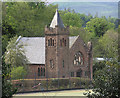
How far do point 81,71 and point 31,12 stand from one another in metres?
25.5

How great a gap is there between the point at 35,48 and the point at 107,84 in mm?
47259

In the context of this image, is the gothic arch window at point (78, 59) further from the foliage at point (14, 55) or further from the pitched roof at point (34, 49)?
the foliage at point (14, 55)

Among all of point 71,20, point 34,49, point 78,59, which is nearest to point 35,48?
point 34,49

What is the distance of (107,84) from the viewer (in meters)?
18.6

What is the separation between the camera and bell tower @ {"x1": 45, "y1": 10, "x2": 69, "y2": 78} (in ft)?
198

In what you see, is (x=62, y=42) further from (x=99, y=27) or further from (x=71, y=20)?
(x=99, y=27)

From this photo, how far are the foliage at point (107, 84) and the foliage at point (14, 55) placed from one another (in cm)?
3672

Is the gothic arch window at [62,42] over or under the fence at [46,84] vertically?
over

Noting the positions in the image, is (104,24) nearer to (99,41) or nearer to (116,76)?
(99,41)

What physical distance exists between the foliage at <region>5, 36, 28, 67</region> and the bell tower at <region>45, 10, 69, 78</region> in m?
4.44

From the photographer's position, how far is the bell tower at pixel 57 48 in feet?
198

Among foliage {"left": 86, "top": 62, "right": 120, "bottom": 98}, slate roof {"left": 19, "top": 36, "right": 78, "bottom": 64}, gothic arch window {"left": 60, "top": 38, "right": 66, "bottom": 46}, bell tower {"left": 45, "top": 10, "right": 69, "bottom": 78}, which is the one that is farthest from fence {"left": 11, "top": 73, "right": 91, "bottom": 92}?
foliage {"left": 86, "top": 62, "right": 120, "bottom": 98}

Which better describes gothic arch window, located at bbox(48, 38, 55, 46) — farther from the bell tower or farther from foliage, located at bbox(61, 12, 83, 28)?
foliage, located at bbox(61, 12, 83, 28)

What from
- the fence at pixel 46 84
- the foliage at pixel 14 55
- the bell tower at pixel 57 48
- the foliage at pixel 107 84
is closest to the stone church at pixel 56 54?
the bell tower at pixel 57 48
